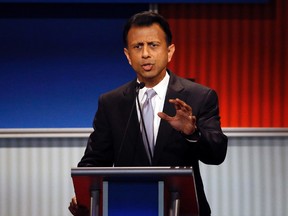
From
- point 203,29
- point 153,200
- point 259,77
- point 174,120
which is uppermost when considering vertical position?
point 203,29

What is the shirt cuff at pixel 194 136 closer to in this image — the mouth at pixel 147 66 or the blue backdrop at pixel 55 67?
the mouth at pixel 147 66

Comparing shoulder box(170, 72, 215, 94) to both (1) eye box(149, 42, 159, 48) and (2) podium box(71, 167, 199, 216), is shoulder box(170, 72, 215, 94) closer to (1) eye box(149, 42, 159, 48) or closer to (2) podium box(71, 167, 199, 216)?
(1) eye box(149, 42, 159, 48)

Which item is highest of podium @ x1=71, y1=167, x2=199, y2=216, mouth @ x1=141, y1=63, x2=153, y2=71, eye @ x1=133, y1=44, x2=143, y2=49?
eye @ x1=133, y1=44, x2=143, y2=49

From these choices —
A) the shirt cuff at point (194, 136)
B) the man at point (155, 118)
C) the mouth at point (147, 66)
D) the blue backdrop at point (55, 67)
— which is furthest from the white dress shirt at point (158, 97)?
the blue backdrop at point (55, 67)

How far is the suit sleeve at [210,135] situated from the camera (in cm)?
248

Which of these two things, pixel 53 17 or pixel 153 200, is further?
pixel 53 17

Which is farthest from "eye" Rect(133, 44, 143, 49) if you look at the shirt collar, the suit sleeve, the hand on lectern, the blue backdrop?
the blue backdrop

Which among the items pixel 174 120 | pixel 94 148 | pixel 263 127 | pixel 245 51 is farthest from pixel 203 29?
pixel 174 120

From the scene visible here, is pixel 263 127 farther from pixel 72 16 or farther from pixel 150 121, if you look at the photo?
pixel 150 121

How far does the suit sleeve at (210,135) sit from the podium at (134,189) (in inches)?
10.6

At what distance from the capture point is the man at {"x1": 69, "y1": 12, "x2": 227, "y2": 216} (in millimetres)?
2645

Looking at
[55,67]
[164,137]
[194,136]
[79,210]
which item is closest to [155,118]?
[164,137]

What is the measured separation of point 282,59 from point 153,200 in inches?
113

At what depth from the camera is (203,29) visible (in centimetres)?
484
